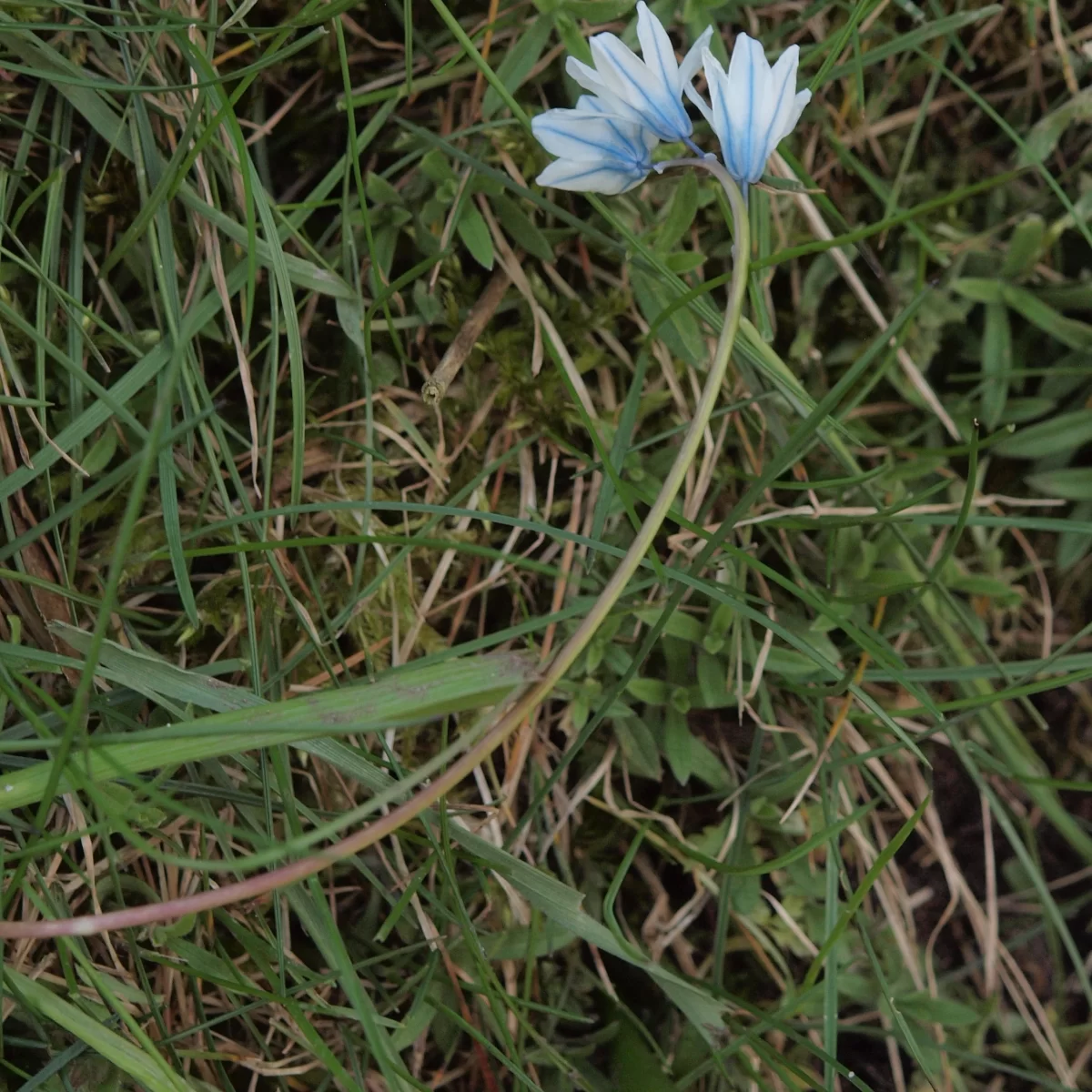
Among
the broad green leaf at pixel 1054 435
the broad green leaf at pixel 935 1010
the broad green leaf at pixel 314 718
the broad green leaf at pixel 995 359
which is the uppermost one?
the broad green leaf at pixel 314 718

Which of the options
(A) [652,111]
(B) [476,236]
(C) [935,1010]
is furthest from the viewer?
(C) [935,1010]

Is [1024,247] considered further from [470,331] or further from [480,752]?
[480,752]

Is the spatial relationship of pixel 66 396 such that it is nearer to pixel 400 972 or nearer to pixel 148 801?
pixel 148 801

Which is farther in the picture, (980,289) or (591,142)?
(980,289)

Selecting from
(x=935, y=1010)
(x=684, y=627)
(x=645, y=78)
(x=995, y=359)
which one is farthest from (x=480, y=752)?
(x=995, y=359)

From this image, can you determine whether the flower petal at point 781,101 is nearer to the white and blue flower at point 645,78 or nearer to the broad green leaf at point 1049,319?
the white and blue flower at point 645,78

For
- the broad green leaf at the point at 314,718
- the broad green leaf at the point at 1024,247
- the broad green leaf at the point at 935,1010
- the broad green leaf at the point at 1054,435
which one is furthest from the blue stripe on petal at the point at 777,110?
the broad green leaf at the point at 935,1010
